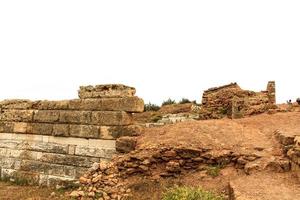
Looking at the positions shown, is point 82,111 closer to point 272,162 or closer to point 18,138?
point 18,138

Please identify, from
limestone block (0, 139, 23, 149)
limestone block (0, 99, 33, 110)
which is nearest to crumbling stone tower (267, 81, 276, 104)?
limestone block (0, 99, 33, 110)

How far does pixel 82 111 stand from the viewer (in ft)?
37.0

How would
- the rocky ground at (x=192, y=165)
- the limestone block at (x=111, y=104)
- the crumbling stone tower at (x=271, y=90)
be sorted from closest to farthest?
the rocky ground at (x=192, y=165), the limestone block at (x=111, y=104), the crumbling stone tower at (x=271, y=90)

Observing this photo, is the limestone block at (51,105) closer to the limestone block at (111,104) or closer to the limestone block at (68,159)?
the limestone block at (111,104)

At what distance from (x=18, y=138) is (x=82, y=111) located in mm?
2920

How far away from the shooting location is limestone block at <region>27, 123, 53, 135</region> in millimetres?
12002

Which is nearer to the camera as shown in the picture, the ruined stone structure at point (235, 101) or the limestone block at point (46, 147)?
the limestone block at point (46, 147)

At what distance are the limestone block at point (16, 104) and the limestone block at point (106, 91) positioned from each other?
7.36 ft

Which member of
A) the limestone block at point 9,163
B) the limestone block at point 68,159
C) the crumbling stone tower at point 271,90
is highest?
the crumbling stone tower at point 271,90

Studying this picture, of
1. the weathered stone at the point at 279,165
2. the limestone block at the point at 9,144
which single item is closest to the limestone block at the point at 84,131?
the limestone block at the point at 9,144

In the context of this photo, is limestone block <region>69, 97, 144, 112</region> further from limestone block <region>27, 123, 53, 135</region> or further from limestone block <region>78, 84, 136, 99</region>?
limestone block <region>27, 123, 53, 135</region>

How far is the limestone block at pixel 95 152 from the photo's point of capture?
417 inches

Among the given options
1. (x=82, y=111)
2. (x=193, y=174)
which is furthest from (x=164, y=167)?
(x=82, y=111)

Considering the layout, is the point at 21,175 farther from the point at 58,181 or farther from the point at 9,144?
the point at 58,181
